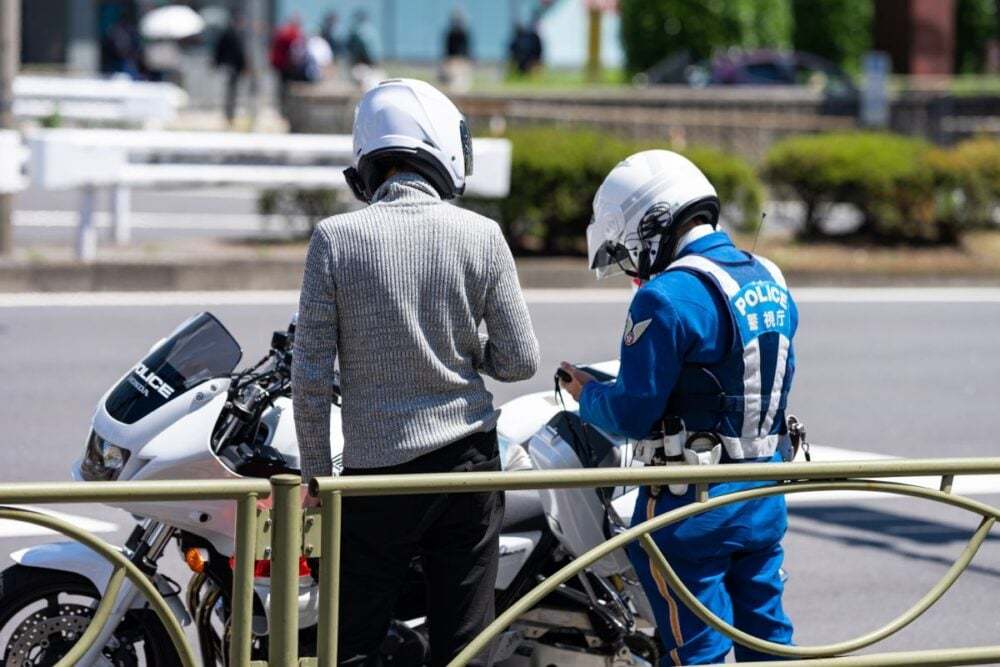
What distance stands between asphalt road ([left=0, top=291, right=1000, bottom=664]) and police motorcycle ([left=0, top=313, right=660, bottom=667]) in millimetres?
1092

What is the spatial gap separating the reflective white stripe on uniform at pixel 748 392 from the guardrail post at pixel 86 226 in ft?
33.1

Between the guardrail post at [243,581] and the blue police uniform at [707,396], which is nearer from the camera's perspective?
the guardrail post at [243,581]

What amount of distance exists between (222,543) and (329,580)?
0.70 metres

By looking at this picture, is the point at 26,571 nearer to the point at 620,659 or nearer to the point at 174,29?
the point at 620,659

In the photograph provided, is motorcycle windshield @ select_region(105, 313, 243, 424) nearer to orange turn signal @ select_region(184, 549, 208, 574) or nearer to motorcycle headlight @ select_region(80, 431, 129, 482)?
motorcycle headlight @ select_region(80, 431, 129, 482)

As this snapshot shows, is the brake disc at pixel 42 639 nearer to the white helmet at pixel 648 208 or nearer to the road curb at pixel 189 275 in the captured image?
the white helmet at pixel 648 208

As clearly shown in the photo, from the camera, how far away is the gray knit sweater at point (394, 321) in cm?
367

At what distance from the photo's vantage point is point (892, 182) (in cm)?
1669

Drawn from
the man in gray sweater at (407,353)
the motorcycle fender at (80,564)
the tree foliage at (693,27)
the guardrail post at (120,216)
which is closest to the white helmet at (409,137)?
the man in gray sweater at (407,353)

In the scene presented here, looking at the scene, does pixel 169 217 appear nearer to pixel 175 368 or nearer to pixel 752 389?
pixel 175 368

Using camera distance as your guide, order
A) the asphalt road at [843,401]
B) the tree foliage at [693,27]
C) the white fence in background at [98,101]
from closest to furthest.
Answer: the asphalt road at [843,401]
the white fence in background at [98,101]
the tree foliage at [693,27]

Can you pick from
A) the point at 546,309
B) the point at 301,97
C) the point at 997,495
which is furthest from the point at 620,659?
the point at 301,97

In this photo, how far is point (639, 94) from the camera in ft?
81.3

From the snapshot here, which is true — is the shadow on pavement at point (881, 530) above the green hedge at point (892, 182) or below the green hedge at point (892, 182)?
below
